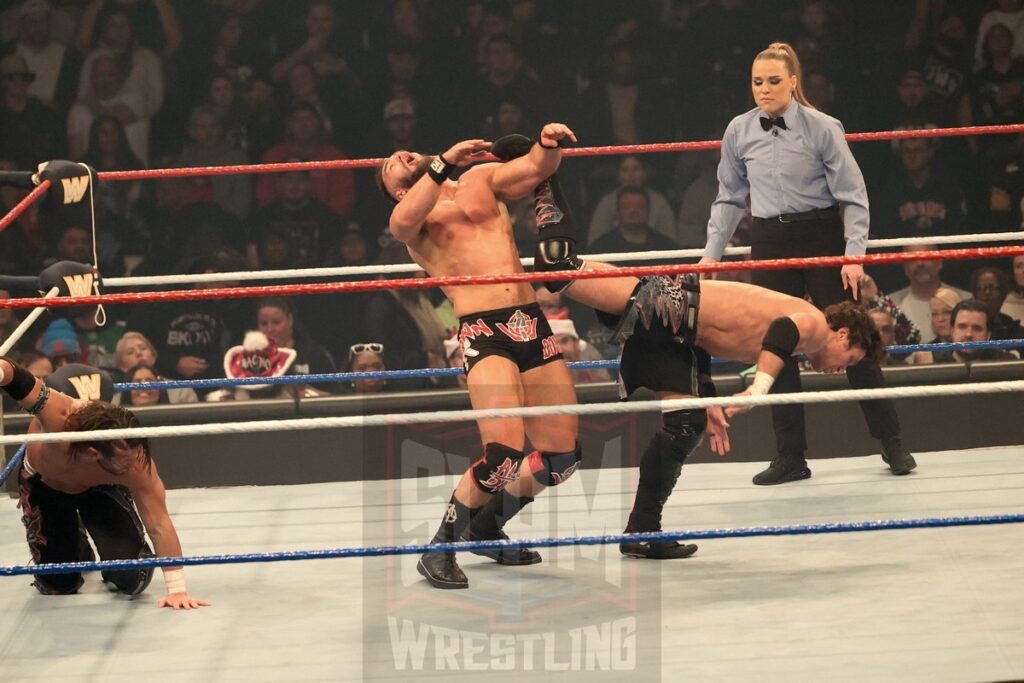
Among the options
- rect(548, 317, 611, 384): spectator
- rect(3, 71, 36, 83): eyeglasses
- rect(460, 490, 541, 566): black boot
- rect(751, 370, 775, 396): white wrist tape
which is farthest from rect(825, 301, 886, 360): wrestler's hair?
rect(3, 71, 36, 83): eyeglasses

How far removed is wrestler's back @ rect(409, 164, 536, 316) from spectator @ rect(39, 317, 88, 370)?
→ 7.20 ft

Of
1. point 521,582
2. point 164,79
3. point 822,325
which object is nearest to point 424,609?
point 521,582

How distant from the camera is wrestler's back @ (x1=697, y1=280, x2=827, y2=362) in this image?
11.2 ft

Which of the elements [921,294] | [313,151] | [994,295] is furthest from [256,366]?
[994,295]

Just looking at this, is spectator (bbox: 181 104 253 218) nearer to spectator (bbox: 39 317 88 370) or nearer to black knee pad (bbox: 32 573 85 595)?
spectator (bbox: 39 317 88 370)

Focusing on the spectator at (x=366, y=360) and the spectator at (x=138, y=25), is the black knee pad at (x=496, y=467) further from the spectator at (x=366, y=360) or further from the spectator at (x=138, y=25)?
the spectator at (x=138, y=25)

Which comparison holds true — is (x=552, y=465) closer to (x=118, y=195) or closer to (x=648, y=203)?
(x=648, y=203)

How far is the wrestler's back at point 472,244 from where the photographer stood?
10.6ft

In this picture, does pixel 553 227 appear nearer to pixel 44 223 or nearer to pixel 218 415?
pixel 218 415

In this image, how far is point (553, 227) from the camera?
3.23m

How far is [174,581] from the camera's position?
310 centimetres

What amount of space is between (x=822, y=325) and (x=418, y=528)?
113 centimetres

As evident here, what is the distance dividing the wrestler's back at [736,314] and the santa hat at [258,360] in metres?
2.02

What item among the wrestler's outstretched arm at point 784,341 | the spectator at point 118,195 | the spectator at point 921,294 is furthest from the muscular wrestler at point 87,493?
the spectator at point 921,294
